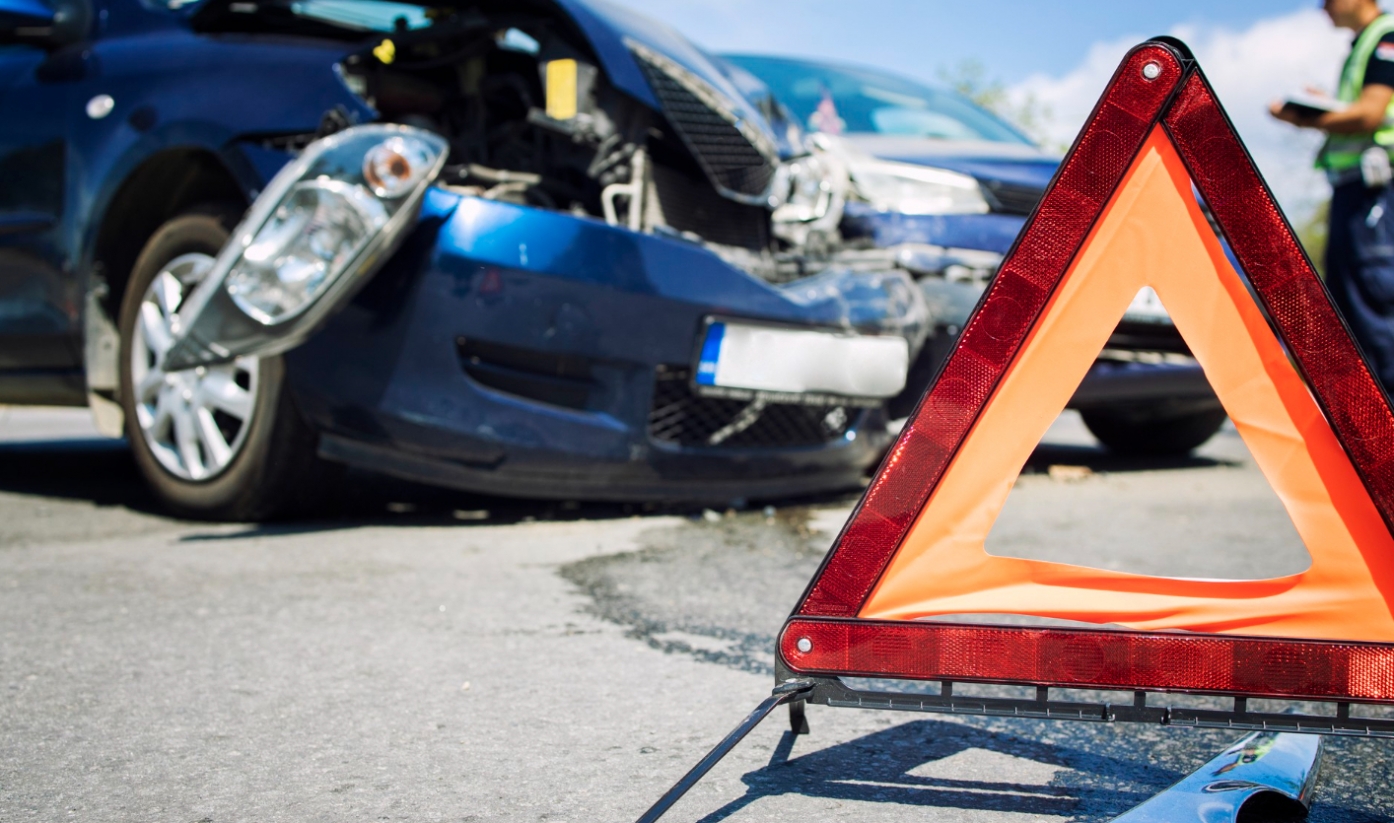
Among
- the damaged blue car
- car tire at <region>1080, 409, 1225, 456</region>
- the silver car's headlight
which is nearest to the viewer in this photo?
the damaged blue car

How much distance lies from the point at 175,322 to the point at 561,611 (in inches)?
58.1

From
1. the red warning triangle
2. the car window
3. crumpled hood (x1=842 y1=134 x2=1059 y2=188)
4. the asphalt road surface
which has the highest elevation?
the car window

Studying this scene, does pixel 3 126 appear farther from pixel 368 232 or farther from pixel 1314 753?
pixel 1314 753

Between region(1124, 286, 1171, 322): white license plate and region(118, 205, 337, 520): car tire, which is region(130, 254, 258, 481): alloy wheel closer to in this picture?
region(118, 205, 337, 520): car tire

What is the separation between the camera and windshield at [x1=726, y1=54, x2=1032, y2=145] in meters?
5.45

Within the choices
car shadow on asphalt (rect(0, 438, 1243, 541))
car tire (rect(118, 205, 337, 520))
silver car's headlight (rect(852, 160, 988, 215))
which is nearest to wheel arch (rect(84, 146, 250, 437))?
car tire (rect(118, 205, 337, 520))

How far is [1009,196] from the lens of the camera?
4746mm

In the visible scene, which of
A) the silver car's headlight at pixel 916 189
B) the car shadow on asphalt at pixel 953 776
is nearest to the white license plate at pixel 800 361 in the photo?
the silver car's headlight at pixel 916 189

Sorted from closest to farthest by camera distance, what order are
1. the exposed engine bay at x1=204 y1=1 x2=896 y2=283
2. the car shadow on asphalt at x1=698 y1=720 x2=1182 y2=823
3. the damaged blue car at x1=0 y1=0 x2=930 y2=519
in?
the car shadow on asphalt at x1=698 y1=720 x2=1182 y2=823
the damaged blue car at x1=0 y1=0 x2=930 y2=519
the exposed engine bay at x1=204 y1=1 x2=896 y2=283

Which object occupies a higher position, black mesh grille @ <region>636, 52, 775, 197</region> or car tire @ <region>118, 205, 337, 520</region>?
black mesh grille @ <region>636, 52, 775, 197</region>

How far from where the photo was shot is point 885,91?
5840mm

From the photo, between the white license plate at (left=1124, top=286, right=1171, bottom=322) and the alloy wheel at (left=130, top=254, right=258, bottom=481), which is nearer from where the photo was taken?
the alloy wheel at (left=130, top=254, right=258, bottom=481)

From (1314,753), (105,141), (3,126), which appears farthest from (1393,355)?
(3,126)

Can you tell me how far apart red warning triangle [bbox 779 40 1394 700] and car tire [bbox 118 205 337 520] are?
2146mm
